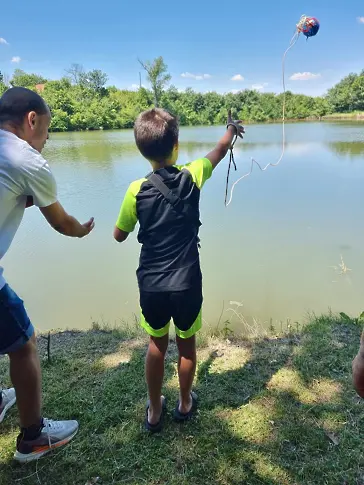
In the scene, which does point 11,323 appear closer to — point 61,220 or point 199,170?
point 61,220

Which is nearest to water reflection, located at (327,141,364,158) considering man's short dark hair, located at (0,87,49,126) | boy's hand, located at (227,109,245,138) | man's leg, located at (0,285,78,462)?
boy's hand, located at (227,109,245,138)

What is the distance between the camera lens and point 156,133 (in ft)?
4.77

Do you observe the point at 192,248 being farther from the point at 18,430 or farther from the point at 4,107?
the point at 18,430

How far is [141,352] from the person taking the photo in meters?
2.30

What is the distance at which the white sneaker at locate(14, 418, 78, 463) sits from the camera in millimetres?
1532

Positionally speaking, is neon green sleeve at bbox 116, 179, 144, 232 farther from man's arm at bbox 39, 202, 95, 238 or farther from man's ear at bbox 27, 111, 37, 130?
man's ear at bbox 27, 111, 37, 130

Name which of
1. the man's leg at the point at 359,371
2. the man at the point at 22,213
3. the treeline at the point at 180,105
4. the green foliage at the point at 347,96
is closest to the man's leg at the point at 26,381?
the man at the point at 22,213

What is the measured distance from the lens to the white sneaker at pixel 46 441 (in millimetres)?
1532

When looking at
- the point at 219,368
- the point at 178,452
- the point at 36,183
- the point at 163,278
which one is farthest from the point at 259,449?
the point at 36,183

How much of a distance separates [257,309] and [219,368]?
1523mm

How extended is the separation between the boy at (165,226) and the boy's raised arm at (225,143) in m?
0.06

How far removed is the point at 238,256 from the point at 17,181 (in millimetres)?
3685

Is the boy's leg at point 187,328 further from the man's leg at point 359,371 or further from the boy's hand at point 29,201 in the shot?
the man's leg at point 359,371

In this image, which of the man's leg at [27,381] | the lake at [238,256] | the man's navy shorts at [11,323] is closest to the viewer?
the man's navy shorts at [11,323]
